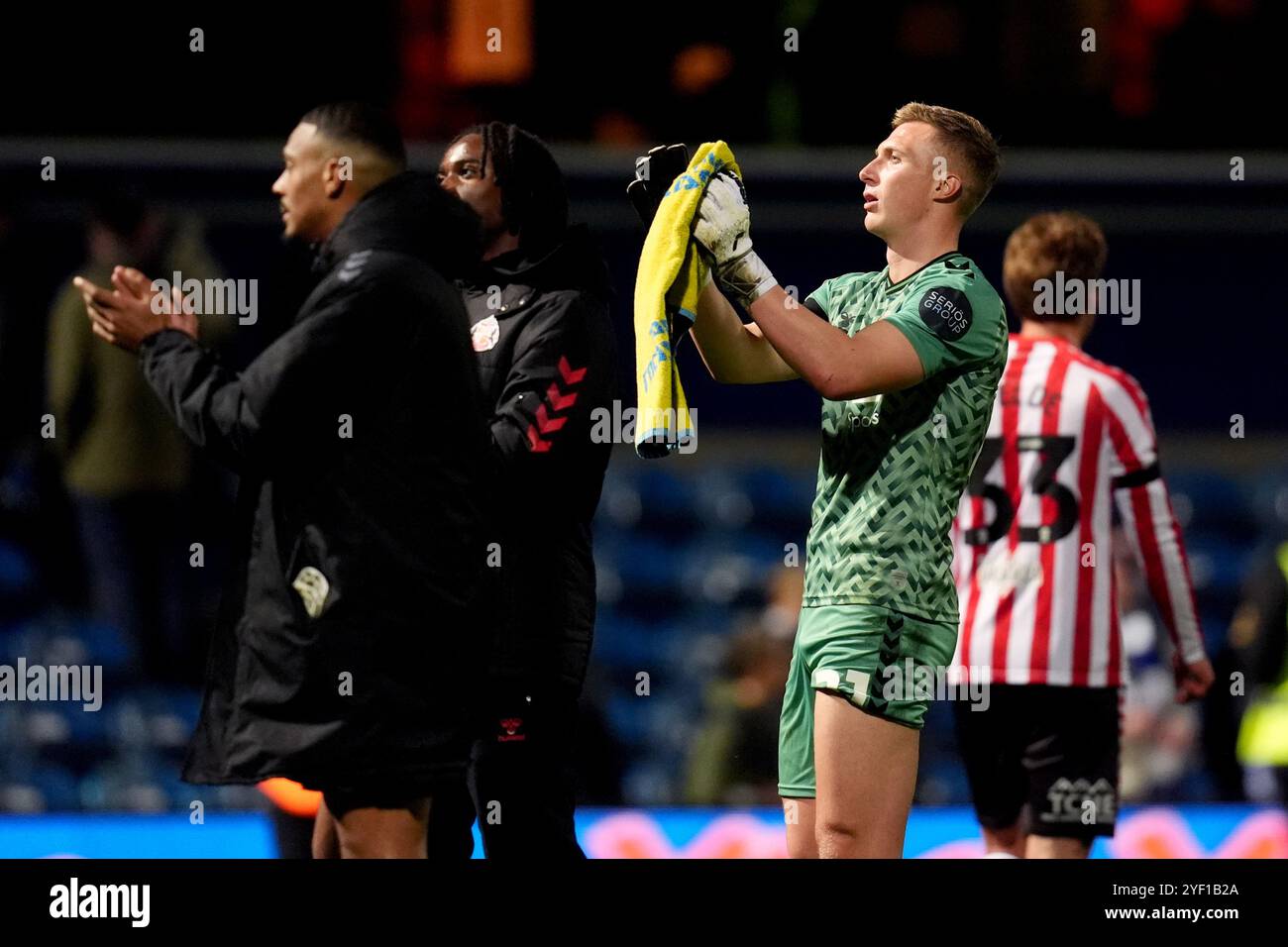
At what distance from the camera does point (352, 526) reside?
354 cm

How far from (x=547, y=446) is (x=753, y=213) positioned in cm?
442

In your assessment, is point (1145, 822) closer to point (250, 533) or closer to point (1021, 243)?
point (1021, 243)

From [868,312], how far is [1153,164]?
5.12 meters

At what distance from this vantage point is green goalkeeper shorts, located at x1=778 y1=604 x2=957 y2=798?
360cm

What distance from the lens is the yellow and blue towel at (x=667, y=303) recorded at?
363cm

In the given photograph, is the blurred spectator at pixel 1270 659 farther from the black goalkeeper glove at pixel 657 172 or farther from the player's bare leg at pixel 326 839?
the player's bare leg at pixel 326 839

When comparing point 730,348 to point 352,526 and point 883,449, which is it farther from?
point 352,526

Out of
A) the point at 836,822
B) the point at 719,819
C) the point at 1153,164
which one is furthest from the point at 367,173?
the point at 1153,164

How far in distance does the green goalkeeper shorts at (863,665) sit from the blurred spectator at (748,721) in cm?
304

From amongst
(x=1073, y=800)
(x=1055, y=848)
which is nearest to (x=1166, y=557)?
(x=1073, y=800)

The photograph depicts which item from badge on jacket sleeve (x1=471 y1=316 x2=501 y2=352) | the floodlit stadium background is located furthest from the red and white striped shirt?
the floodlit stadium background

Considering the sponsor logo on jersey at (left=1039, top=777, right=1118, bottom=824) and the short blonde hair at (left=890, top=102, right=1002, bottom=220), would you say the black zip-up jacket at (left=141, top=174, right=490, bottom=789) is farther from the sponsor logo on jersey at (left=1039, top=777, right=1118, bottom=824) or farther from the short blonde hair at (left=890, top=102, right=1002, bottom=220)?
the sponsor logo on jersey at (left=1039, top=777, right=1118, bottom=824)

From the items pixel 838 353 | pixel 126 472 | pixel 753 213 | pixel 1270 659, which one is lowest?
pixel 1270 659

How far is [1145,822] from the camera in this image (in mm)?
6324
